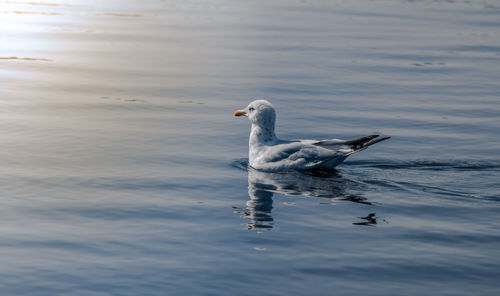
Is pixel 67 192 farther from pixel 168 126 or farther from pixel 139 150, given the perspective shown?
pixel 168 126

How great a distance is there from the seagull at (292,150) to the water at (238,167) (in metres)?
0.22

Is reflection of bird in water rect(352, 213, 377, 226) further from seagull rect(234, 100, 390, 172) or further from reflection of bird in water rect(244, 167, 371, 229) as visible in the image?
seagull rect(234, 100, 390, 172)

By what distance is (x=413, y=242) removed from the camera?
10.6m

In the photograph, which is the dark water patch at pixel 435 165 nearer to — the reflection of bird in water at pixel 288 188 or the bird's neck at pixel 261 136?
the reflection of bird in water at pixel 288 188

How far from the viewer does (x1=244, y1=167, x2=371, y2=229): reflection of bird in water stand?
11.8 metres

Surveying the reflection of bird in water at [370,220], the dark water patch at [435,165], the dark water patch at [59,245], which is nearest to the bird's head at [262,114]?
the dark water patch at [435,165]

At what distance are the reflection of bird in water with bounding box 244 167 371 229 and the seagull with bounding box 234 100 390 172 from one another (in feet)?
0.49

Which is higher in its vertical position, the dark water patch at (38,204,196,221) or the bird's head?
the bird's head

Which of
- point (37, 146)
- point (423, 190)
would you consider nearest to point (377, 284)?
point (423, 190)

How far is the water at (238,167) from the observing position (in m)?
9.55

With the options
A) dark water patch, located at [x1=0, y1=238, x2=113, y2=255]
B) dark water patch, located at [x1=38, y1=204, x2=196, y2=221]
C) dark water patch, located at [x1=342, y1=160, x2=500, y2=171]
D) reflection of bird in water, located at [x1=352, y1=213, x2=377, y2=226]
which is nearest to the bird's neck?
dark water patch, located at [x1=342, y1=160, x2=500, y2=171]

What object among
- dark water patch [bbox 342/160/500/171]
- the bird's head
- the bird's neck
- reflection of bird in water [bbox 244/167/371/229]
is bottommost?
reflection of bird in water [bbox 244/167/371/229]

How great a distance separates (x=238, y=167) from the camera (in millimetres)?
14445

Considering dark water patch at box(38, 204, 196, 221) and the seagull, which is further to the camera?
the seagull
